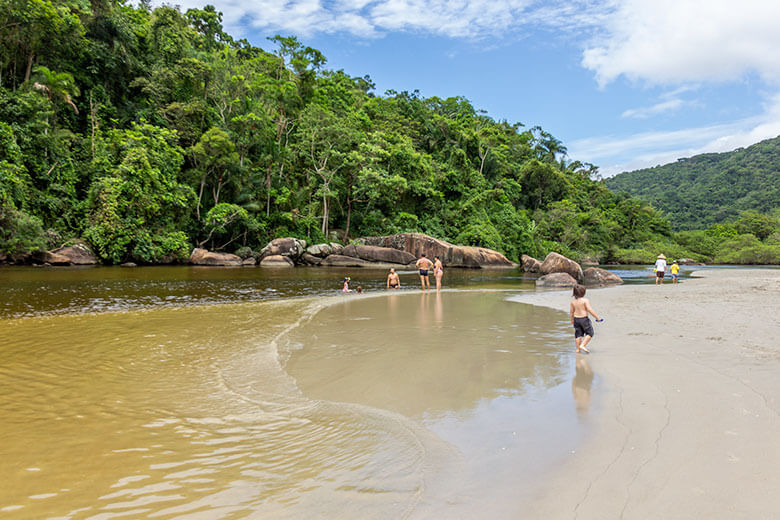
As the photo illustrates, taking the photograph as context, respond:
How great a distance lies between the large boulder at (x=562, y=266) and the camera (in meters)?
22.2

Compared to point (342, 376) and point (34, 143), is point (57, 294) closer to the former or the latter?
point (342, 376)

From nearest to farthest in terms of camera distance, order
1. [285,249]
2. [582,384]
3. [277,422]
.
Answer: [277,422], [582,384], [285,249]

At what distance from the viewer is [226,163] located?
31078 millimetres

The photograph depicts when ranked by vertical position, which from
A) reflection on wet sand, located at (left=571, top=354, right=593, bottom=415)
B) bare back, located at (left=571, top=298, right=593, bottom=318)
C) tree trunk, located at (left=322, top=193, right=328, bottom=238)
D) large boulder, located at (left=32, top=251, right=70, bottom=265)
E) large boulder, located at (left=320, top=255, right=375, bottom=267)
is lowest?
reflection on wet sand, located at (left=571, top=354, right=593, bottom=415)

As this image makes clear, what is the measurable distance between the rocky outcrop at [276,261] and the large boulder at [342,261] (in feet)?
9.86

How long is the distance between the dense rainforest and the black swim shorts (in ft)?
89.1

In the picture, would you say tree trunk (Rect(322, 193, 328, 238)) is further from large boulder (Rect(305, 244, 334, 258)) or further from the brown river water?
the brown river water

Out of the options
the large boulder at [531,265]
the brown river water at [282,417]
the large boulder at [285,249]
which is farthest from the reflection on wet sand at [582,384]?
the large boulder at [285,249]

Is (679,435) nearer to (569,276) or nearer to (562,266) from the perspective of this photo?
(569,276)

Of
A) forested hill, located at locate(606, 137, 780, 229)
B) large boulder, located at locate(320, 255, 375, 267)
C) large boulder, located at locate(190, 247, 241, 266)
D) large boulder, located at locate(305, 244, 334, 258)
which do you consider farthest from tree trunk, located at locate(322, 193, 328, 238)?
forested hill, located at locate(606, 137, 780, 229)

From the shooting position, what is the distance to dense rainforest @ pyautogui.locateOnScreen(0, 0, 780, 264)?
80.7ft

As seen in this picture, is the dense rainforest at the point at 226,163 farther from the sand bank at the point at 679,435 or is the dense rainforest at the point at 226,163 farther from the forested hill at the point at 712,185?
the sand bank at the point at 679,435

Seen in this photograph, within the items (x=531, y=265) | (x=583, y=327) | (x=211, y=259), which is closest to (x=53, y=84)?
(x=211, y=259)

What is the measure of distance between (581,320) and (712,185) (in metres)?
96.1
